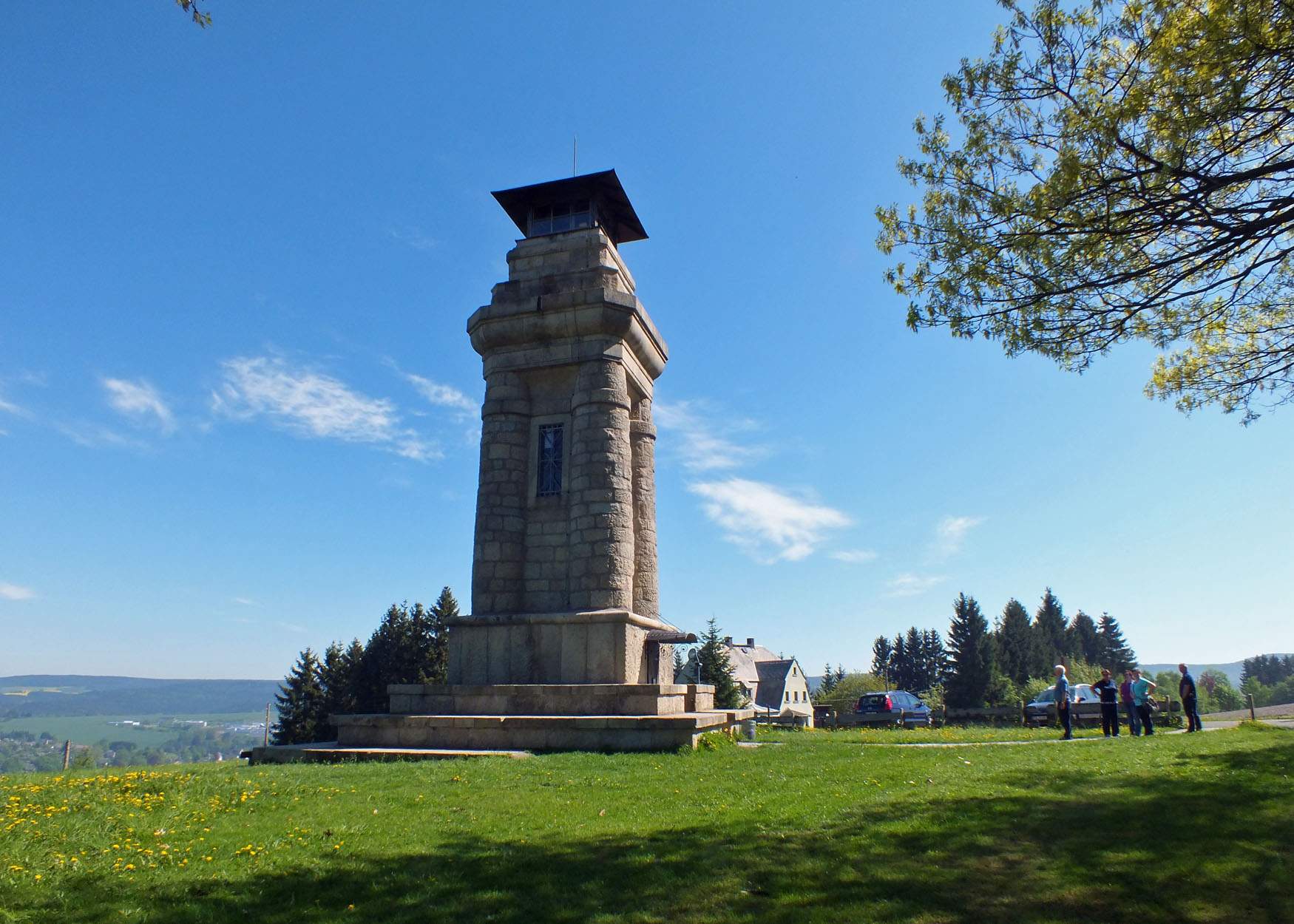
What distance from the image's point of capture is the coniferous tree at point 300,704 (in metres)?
43.4

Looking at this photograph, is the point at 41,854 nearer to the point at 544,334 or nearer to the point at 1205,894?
the point at 1205,894

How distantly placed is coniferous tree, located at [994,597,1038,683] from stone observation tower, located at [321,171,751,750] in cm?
6448

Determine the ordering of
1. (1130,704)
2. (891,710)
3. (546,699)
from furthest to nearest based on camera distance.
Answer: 1. (891,710)
2. (1130,704)
3. (546,699)

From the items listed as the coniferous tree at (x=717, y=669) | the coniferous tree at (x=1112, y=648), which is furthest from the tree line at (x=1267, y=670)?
the coniferous tree at (x=717, y=669)

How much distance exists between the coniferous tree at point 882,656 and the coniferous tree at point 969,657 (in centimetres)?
3039

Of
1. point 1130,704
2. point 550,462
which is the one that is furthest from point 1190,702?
point 550,462

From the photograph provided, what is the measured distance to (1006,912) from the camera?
4340mm

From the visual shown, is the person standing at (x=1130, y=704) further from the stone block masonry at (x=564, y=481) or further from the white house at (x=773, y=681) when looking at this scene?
the white house at (x=773, y=681)

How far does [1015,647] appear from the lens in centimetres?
7644

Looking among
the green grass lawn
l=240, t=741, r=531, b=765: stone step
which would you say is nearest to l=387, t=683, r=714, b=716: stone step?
l=240, t=741, r=531, b=765: stone step

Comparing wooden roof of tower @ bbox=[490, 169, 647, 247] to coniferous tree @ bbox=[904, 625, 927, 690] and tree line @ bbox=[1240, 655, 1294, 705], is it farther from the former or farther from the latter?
tree line @ bbox=[1240, 655, 1294, 705]

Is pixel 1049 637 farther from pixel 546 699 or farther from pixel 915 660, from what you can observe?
pixel 546 699

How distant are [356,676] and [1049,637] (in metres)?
72.4

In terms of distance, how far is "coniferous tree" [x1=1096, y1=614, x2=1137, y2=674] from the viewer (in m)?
93.6
